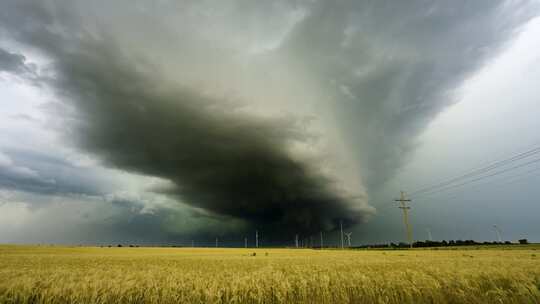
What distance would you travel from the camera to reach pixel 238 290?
31.7ft

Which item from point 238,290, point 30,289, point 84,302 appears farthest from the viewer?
point 238,290

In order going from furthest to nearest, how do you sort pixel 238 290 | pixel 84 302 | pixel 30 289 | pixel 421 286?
1. pixel 421 286
2. pixel 238 290
3. pixel 30 289
4. pixel 84 302

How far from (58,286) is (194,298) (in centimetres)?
471

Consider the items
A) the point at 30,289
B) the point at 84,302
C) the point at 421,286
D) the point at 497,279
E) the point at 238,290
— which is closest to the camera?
the point at 84,302

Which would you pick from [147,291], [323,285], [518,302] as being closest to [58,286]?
[147,291]

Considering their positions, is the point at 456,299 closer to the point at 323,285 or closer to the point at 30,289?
the point at 323,285

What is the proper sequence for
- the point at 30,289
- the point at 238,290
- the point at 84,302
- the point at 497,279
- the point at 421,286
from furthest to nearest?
the point at 497,279, the point at 421,286, the point at 238,290, the point at 30,289, the point at 84,302

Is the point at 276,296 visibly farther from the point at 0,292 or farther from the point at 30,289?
the point at 0,292

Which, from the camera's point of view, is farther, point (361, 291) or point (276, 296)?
point (361, 291)

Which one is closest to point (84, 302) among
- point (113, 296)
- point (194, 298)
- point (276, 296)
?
point (113, 296)

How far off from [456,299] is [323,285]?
14.7 ft

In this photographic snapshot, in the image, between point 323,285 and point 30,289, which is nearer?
point 30,289

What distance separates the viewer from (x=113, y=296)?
893 centimetres

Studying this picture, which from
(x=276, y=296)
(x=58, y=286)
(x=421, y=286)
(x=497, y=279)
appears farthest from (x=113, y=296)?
(x=497, y=279)
